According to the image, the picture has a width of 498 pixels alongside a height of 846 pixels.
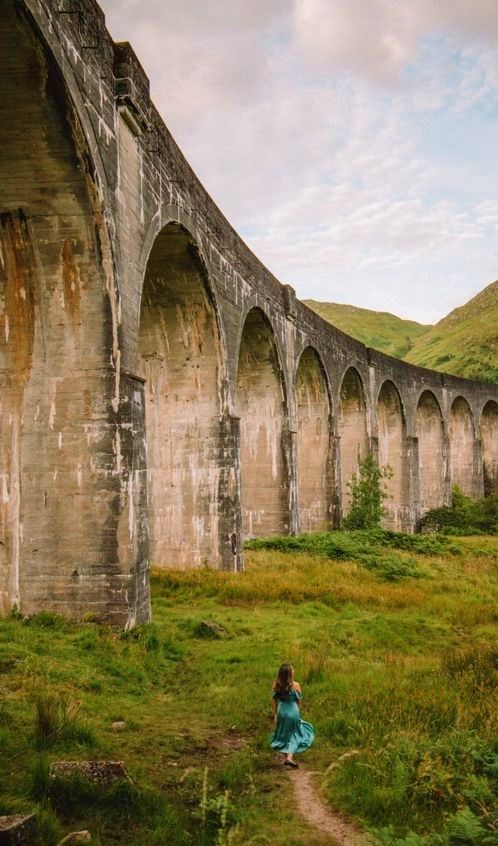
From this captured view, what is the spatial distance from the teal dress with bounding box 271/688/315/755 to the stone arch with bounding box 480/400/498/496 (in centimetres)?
3990

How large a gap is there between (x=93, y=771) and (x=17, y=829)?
2.87ft

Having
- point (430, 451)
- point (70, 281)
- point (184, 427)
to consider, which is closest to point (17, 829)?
point (70, 281)

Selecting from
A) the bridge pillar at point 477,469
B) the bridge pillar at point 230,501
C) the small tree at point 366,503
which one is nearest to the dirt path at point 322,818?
the bridge pillar at point 230,501

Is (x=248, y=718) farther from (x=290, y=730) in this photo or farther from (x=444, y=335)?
(x=444, y=335)

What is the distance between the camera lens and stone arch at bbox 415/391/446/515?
33.4m

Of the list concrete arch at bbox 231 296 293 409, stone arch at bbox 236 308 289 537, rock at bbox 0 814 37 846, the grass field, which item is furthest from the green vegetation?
rock at bbox 0 814 37 846

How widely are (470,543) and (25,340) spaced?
1880cm

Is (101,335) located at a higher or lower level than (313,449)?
higher

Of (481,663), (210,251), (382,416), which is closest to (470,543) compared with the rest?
(382,416)

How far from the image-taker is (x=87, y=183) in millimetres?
7738

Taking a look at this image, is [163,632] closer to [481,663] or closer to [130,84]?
[481,663]

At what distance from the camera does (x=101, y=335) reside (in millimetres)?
8164

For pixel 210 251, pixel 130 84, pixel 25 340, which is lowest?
pixel 25 340

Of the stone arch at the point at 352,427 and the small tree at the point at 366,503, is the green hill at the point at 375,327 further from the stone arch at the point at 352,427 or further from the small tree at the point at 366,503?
the small tree at the point at 366,503
